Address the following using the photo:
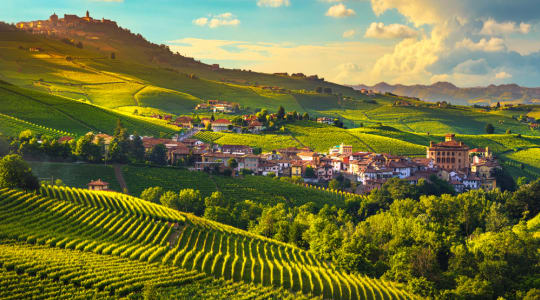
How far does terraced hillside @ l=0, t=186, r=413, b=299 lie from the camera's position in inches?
1302

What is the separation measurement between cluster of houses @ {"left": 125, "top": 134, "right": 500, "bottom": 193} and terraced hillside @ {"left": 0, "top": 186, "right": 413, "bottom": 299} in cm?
4043

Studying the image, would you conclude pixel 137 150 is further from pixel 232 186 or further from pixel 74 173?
pixel 232 186

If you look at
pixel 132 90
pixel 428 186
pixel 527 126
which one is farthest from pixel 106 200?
pixel 527 126

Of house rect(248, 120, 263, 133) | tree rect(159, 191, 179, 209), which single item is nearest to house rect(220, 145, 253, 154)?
house rect(248, 120, 263, 133)

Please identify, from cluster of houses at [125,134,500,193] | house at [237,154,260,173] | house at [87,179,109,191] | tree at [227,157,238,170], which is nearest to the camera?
house at [87,179,109,191]

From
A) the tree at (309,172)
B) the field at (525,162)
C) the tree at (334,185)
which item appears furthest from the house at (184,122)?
Result: the field at (525,162)

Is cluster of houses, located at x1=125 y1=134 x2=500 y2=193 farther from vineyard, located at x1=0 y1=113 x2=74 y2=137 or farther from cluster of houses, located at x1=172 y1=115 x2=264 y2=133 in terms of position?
cluster of houses, located at x1=172 y1=115 x2=264 y2=133

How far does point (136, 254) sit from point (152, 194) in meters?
31.7

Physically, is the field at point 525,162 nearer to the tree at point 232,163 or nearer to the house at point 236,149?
the house at point 236,149

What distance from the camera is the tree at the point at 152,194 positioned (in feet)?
234

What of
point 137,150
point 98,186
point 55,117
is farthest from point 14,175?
point 55,117

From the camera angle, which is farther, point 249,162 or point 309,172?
point 249,162

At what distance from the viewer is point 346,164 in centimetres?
11006

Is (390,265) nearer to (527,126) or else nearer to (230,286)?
(230,286)
